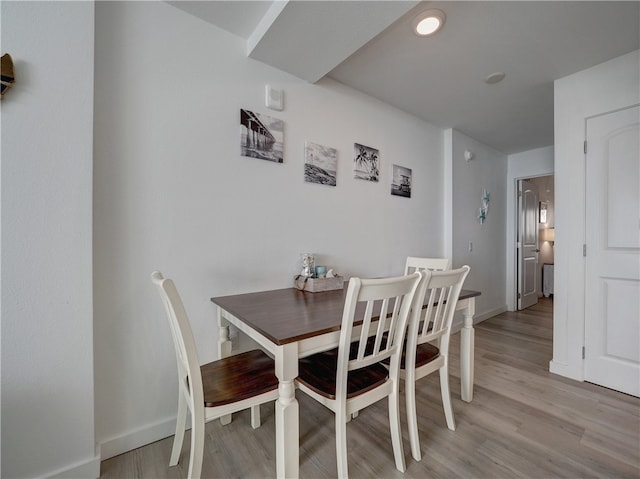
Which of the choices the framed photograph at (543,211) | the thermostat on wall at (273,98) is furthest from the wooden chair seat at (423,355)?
the framed photograph at (543,211)

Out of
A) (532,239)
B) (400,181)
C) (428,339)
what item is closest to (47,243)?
(428,339)

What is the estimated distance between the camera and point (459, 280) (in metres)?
1.51

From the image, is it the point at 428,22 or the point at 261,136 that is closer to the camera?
the point at 428,22

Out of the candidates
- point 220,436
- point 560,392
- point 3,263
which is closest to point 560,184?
point 560,392

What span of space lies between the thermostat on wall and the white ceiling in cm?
18

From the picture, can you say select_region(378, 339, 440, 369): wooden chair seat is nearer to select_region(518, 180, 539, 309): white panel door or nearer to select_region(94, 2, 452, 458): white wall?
select_region(94, 2, 452, 458): white wall

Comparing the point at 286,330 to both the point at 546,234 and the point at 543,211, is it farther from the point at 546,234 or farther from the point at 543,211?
the point at 546,234

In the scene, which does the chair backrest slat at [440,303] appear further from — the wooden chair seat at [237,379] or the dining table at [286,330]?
the wooden chair seat at [237,379]

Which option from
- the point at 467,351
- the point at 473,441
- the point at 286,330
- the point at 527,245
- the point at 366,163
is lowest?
the point at 473,441

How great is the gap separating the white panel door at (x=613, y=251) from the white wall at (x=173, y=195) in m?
2.13

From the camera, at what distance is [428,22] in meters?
1.65

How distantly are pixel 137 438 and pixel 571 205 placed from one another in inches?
136

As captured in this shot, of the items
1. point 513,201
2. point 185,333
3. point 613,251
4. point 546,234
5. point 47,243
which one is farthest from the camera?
point 546,234

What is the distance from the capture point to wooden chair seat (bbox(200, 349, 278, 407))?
113cm
